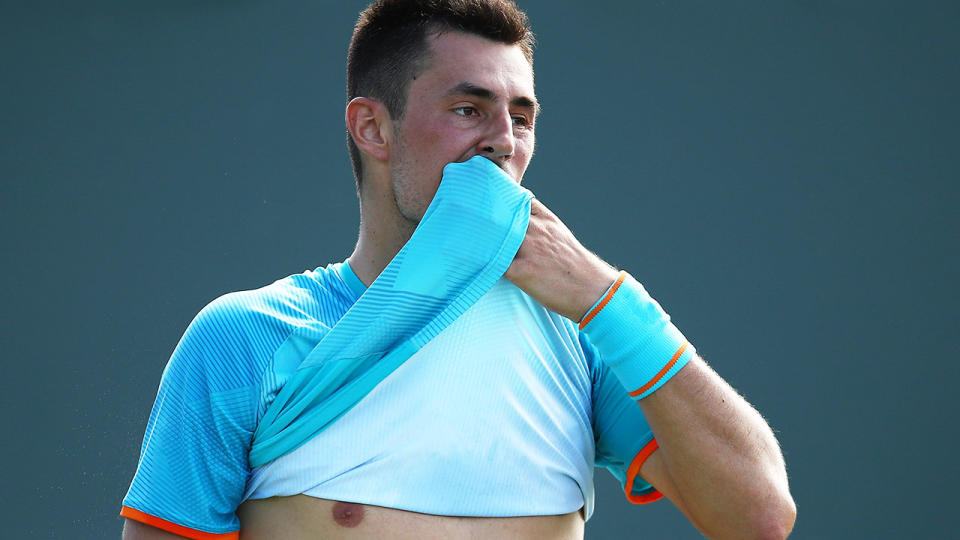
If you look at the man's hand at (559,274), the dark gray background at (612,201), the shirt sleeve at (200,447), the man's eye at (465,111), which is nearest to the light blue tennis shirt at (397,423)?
the shirt sleeve at (200,447)

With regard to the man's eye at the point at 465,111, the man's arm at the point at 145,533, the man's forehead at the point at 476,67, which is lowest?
the man's arm at the point at 145,533

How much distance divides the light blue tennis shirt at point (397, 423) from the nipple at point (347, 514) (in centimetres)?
1

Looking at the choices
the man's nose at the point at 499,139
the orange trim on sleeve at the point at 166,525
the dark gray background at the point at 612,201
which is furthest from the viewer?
the dark gray background at the point at 612,201

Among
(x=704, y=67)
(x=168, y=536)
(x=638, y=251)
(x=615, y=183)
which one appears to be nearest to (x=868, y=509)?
(x=638, y=251)

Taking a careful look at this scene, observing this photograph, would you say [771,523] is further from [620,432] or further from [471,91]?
[471,91]

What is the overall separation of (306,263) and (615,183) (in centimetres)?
97

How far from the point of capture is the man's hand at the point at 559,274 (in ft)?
4.26

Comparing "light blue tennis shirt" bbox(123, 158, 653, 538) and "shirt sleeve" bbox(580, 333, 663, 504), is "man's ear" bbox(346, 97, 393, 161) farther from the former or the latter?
"shirt sleeve" bbox(580, 333, 663, 504)

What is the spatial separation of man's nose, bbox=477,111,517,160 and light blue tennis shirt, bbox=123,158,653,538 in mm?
187

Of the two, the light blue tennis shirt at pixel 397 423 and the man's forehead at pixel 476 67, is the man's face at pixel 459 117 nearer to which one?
the man's forehead at pixel 476 67

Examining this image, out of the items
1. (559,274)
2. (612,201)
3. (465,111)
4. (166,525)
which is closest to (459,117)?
(465,111)

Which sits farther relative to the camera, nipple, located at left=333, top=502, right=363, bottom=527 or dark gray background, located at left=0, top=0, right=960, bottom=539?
dark gray background, located at left=0, top=0, right=960, bottom=539

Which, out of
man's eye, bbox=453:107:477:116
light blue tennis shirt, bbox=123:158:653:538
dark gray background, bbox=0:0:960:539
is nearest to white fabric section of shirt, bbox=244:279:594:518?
light blue tennis shirt, bbox=123:158:653:538

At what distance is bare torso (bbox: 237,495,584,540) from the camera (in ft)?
4.16
